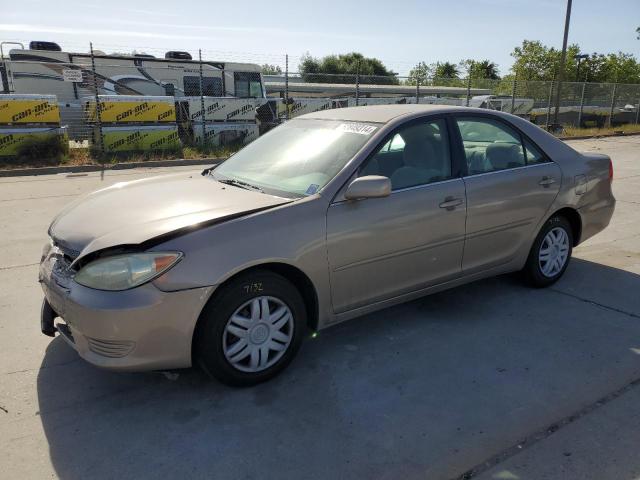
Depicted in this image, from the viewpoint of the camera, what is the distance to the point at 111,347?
2.71 m

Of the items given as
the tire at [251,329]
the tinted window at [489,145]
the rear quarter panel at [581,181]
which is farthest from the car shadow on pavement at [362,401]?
the tinted window at [489,145]

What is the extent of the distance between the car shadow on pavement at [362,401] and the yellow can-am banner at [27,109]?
10553 mm

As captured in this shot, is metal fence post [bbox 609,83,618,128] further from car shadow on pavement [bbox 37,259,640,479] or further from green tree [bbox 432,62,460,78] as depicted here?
green tree [bbox 432,62,460,78]

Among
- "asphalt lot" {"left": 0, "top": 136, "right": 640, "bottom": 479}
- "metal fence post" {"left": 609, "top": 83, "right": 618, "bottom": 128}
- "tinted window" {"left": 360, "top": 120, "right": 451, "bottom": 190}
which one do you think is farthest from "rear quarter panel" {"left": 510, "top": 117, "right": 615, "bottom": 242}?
"metal fence post" {"left": 609, "top": 83, "right": 618, "bottom": 128}

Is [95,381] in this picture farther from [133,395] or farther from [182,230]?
[182,230]

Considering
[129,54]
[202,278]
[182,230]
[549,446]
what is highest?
[129,54]

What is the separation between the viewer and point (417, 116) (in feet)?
12.4

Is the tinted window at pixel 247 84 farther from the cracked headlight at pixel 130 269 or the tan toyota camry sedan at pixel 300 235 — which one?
the cracked headlight at pixel 130 269

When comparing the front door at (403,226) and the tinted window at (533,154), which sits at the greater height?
the tinted window at (533,154)

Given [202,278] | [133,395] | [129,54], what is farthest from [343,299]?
[129,54]

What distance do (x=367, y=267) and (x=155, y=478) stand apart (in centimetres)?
170

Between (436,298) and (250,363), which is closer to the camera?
(250,363)

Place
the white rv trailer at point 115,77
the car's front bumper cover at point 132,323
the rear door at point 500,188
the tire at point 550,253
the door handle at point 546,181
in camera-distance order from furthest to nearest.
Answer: the white rv trailer at point 115,77 → the tire at point 550,253 → the door handle at point 546,181 → the rear door at point 500,188 → the car's front bumper cover at point 132,323

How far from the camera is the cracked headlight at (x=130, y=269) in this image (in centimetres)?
267
